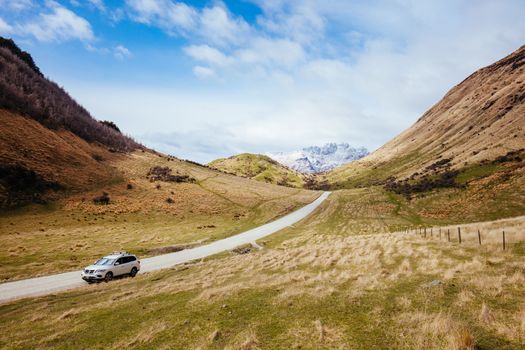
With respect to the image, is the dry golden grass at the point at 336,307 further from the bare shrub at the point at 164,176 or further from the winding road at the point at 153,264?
the bare shrub at the point at 164,176

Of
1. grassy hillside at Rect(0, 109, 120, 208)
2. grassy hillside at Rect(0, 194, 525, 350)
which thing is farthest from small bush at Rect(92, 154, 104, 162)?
grassy hillside at Rect(0, 194, 525, 350)

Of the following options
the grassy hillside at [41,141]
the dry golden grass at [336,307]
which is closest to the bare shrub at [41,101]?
the grassy hillside at [41,141]

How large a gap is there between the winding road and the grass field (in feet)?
10.0

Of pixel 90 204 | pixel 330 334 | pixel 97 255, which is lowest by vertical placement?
pixel 97 255

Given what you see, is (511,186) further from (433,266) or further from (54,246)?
(54,246)

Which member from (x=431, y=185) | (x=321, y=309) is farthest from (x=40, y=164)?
(x=431, y=185)

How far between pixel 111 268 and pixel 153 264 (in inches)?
284

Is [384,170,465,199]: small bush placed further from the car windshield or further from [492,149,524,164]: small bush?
the car windshield

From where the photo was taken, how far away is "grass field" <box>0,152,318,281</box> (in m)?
40.2

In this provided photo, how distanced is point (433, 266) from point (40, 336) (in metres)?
20.0

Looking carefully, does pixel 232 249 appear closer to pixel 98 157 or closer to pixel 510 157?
pixel 98 157

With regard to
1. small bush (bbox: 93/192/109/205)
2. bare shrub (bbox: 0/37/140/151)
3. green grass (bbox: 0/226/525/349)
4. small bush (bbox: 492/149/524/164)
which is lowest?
green grass (bbox: 0/226/525/349)

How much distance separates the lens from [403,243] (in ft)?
92.5

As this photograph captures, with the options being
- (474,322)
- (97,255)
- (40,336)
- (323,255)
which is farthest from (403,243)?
(97,255)
